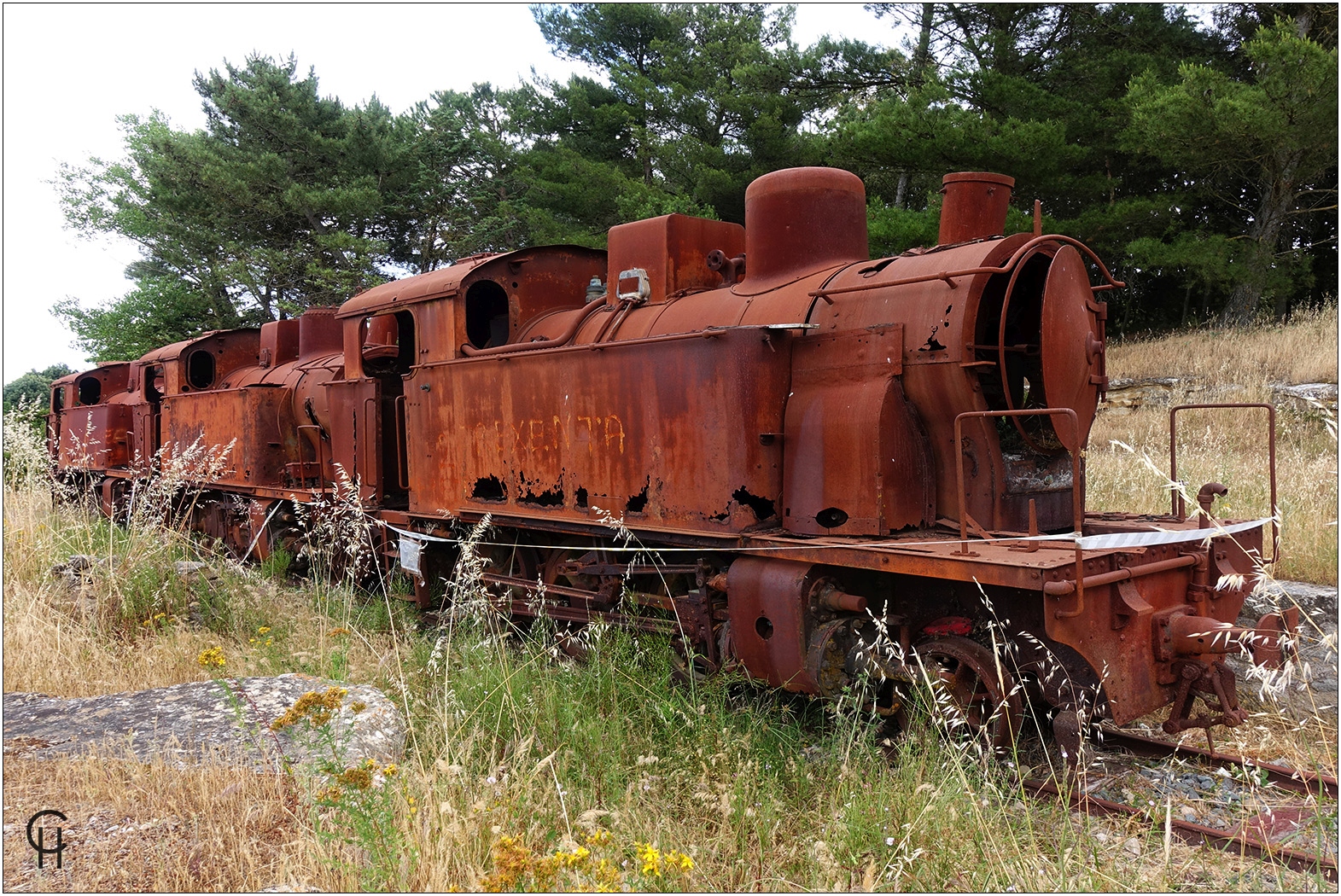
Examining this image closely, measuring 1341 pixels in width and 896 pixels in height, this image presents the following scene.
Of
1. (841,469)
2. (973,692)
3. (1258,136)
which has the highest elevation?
(1258,136)

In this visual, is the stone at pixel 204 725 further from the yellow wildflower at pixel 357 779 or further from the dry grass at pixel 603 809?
the yellow wildflower at pixel 357 779

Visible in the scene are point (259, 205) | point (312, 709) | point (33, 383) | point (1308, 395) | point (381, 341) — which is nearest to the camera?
point (312, 709)

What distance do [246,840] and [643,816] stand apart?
1.43 meters

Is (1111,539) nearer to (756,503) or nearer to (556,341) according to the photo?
(756,503)

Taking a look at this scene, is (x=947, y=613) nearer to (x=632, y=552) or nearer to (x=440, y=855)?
(x=632, y=552)

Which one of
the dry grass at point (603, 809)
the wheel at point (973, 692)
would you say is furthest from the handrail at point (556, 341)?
the wheel at point (973, 692)

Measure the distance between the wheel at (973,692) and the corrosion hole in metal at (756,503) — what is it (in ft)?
2.98

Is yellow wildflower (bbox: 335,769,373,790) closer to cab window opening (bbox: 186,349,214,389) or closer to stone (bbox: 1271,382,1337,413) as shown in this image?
cab window opening (bbox: 186,349,214,389)

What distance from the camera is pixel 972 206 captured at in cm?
505

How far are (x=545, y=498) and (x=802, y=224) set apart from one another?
243 centimetres

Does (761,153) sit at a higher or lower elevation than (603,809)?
higher

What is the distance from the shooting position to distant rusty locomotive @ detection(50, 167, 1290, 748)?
13.2 ft

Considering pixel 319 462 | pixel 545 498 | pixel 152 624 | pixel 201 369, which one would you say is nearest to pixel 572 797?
pixel 545 498

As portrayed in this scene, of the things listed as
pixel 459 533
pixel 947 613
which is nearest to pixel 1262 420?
pixel 947 613
